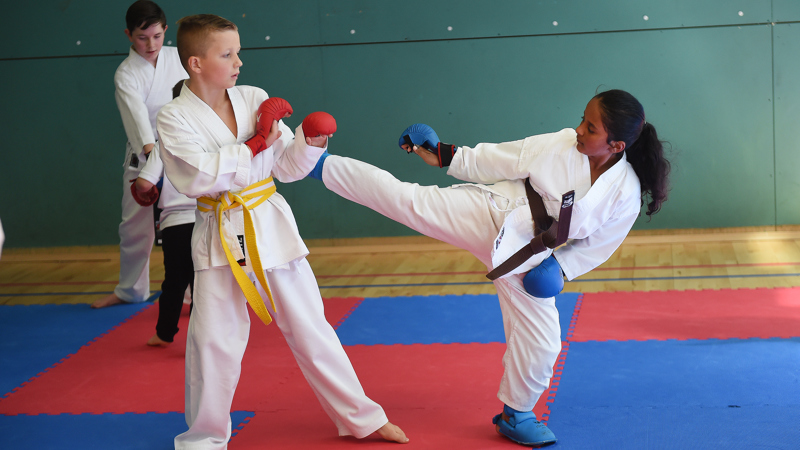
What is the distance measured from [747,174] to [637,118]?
4050 mm

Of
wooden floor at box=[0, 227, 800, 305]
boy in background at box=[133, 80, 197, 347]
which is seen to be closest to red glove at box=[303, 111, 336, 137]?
→ boy in background at box=[133, 80, 197, 347]

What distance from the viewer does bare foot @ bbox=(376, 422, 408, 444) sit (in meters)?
2.64

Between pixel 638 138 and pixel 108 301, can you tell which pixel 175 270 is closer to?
pixel 108 301

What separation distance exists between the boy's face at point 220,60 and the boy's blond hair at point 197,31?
14 millimetres

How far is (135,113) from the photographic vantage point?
417cm

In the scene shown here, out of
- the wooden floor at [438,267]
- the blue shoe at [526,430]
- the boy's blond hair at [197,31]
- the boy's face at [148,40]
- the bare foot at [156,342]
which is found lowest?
the blue shoe at [526,430]

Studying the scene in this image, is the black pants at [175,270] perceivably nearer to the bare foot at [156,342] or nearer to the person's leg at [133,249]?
the bare foot at [156,342]

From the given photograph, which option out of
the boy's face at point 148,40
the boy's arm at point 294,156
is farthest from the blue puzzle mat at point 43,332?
the boy's arm at point 294,156

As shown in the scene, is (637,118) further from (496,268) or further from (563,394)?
(563,394)

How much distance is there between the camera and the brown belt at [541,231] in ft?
7.76

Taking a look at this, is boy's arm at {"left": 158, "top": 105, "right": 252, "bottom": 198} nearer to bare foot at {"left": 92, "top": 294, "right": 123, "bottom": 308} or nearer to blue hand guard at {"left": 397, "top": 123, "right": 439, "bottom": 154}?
blue hand guard at {"left": 397, "top": 123, "right": 439, "bottom": 154}

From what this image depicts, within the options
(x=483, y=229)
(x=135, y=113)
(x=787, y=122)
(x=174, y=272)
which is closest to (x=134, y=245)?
(x=135, y=113)

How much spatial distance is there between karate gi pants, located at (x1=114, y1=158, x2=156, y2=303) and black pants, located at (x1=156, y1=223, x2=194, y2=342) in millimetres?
759

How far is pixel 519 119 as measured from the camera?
19.7 ft
